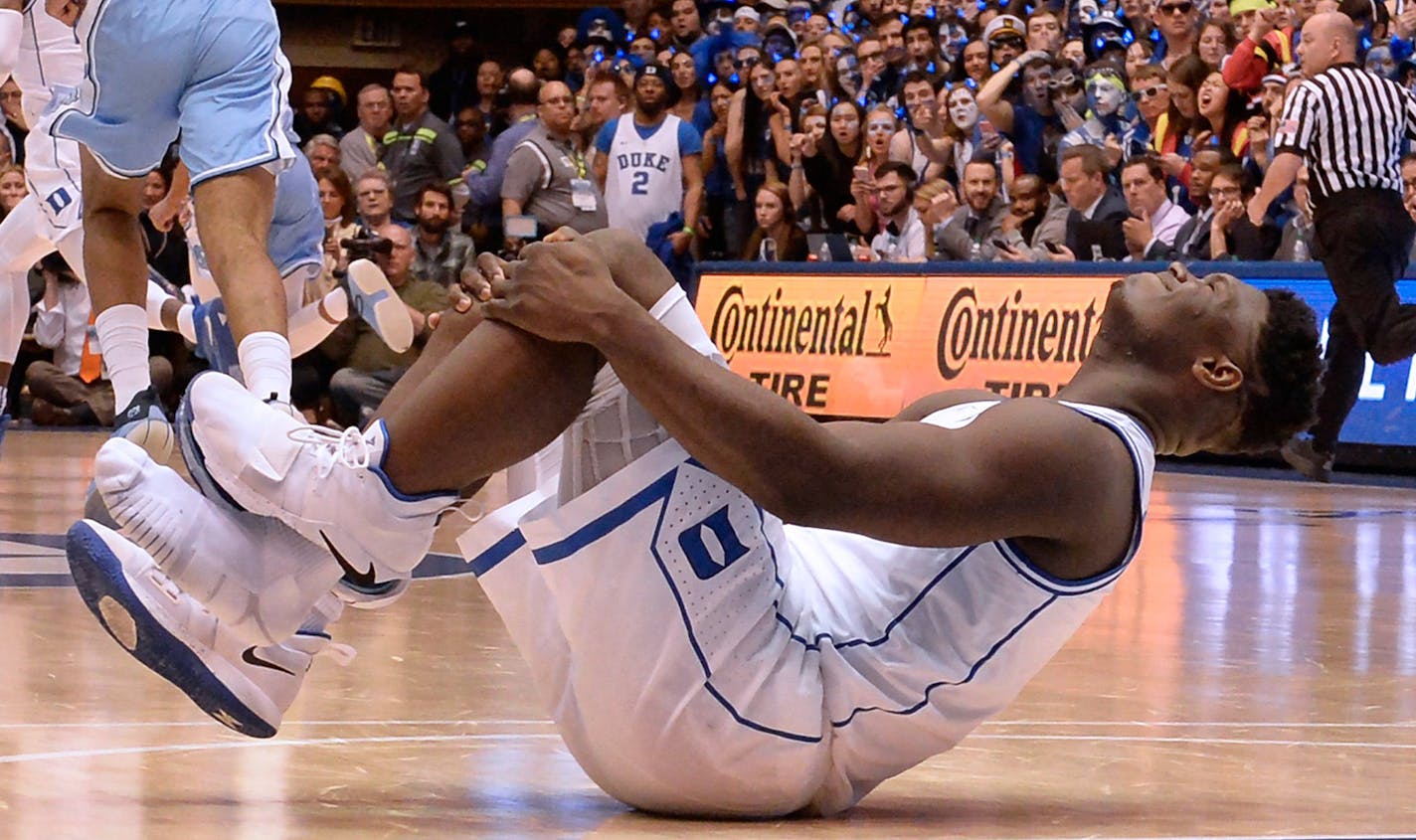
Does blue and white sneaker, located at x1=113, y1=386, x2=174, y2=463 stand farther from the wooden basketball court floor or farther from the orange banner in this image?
the orange banner

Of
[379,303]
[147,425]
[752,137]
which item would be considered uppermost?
[147,425]

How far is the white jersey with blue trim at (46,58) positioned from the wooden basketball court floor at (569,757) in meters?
1.97

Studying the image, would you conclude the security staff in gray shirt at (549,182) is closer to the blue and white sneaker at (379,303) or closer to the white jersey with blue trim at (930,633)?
the blue and white sneaker at (379,303)

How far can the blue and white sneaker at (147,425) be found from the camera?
4997 mm

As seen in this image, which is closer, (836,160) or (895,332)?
(895,332)

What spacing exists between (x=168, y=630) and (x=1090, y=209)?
9055 millimetres

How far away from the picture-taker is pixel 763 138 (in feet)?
45.8

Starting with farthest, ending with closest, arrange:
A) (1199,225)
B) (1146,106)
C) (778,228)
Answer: (778,228) < (1146,106) < (1199,225)

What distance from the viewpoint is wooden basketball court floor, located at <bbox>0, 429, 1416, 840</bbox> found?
8.30 feet

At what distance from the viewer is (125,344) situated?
526 cm

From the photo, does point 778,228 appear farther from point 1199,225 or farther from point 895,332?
point 1199,225

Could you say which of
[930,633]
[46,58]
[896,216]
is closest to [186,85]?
[46,58]

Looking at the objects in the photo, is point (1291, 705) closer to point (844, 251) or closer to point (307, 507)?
point (307, 507)

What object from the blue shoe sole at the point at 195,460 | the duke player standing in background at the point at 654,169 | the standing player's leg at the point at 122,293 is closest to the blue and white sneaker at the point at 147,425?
the standing player's leg at the point at 122,293
